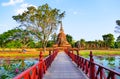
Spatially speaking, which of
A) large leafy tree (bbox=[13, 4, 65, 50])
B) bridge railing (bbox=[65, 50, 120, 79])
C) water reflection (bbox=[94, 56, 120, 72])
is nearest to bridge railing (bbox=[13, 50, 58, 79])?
bridge railing (bbox=[65, 50, 120, 79])

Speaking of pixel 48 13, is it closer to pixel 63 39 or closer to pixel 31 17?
pixel 31 17

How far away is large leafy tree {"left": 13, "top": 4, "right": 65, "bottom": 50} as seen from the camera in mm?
50719

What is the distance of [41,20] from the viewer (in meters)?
50.7

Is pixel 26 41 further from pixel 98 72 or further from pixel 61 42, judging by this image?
pixel 98 72

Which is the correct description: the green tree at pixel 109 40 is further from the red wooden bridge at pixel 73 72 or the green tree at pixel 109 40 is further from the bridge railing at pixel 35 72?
the bridge railing at pixel 35 72

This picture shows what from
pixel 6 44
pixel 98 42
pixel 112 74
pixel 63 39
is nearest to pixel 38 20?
pixel 63 39

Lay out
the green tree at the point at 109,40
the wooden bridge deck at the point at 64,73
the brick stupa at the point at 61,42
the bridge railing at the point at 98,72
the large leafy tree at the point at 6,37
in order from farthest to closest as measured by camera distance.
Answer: the green tree at the point at 109,40, the large leafy tree at the point at 6,37, the brick stupa at the point at 61,42, the wooden bridge deck at the point at 64,73, the bridge railing at the point at 98,72

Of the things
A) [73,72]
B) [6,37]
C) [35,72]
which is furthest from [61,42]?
[35,72]

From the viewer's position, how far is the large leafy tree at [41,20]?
5072cm

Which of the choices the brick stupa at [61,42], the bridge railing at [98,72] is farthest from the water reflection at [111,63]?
the brick stupa at [61,42]

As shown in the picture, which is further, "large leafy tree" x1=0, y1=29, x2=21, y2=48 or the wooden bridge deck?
"large leafy tree" x1=0, y1=29, x2=21, y2=48

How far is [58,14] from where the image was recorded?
53.1 meters

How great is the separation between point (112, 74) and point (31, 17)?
45359mm

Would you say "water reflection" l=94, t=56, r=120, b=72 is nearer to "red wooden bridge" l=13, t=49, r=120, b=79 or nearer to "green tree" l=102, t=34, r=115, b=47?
"red wooden bridge" l=13, t=49, r=120, b=79
